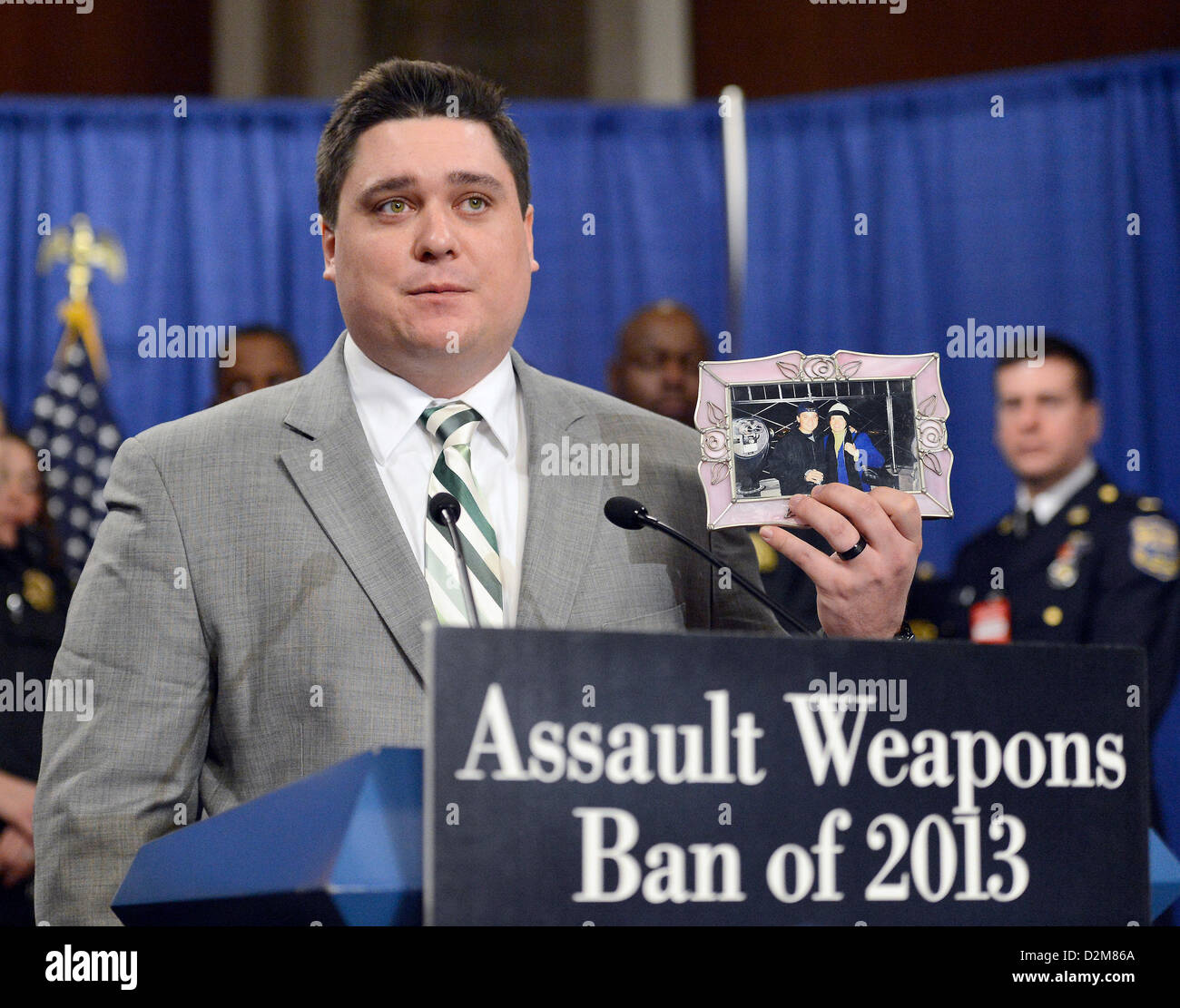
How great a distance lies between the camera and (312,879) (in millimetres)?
1105

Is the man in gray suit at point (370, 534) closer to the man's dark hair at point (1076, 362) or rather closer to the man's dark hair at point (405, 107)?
the man's dark hair at point (405, 107)

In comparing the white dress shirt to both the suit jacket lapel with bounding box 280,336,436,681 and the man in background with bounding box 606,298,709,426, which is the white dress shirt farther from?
the man in background with bounding box 606,298,709,426

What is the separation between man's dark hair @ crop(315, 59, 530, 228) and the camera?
1.85 meters

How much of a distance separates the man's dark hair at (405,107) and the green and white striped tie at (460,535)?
0.31 metres

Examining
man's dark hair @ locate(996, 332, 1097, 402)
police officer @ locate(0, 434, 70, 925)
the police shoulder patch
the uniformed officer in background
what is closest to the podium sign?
police officer @ locate(0, 434, 70, 925)

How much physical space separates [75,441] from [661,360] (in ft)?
5.80

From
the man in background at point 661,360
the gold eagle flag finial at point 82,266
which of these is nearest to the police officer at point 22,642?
the gold eagle flag finial at point 82,266

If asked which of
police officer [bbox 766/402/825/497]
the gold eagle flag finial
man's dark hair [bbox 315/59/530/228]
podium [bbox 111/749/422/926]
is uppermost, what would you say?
the gold eagle flag finial

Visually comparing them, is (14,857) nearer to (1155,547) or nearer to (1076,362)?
(1155,547)

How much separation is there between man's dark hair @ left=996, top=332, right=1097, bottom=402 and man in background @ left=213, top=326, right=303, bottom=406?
2.10 meters

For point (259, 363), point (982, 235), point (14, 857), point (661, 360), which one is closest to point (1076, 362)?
point (982, 235)
